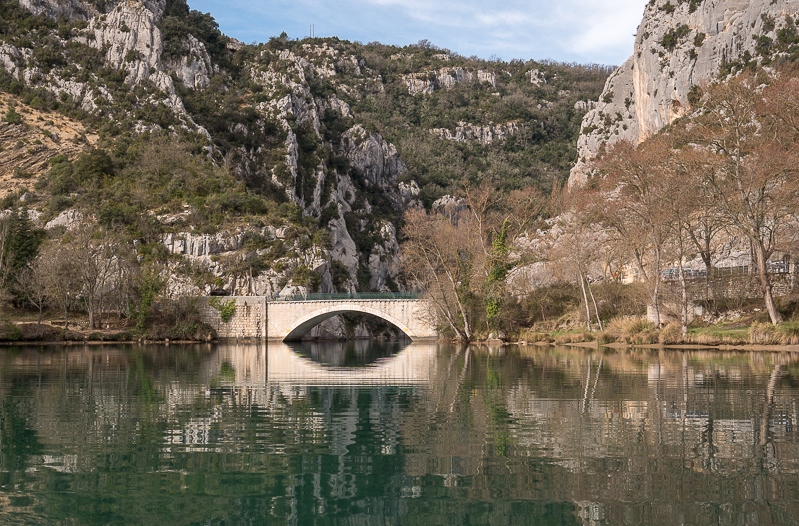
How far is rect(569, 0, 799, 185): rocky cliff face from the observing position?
202 feet

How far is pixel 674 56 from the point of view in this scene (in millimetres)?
70188

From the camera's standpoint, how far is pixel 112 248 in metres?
56.2

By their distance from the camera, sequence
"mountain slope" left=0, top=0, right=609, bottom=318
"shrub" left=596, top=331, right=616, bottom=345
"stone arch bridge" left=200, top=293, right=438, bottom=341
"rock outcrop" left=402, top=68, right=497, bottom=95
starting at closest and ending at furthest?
1. "shrub" left=596, top=331, right=616, bottom=345
2. "stone arch bridge" left=200, top=293, right=438, bottom=341
3. "mountain slope" left=0, top=0, right=609, bottom=318
4. "rock outcrop" left=402, top=68, right=497, bottom=95

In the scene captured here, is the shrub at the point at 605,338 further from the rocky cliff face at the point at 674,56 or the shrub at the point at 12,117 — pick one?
the shrub at the point at 12,117

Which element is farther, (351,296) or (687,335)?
(351,296)

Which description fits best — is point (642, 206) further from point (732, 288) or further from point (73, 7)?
point (73, 7)

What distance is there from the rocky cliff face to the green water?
45416 millimetres

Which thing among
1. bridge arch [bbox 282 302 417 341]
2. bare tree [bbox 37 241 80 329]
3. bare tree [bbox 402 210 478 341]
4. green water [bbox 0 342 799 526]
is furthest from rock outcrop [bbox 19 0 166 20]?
green water [bbox 0 342 799 526]

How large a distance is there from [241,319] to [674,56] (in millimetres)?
53449

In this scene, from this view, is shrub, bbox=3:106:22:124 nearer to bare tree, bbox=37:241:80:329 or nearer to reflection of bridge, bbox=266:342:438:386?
bare tree, bbox=37:241:80:329

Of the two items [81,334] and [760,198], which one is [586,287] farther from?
[81,334]

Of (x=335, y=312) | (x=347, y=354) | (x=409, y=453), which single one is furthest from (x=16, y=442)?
(x=335, y=312)

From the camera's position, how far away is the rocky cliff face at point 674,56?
2420 inches

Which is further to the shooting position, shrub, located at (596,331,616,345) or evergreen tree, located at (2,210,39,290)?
evergreen tree, located at (2,210,39,290)
